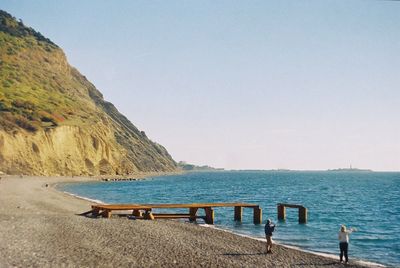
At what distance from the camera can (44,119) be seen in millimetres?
106875

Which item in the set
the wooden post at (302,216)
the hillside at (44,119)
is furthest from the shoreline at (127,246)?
the hillside at (44,119)

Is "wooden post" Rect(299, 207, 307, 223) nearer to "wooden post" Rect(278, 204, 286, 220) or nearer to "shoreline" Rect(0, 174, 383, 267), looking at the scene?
"wooden post" Rect(278, 204, 286, 220)

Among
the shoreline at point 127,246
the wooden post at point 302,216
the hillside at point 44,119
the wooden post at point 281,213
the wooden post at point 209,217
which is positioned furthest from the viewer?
the hillside at point 44,119

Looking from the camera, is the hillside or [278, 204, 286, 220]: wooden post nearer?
[278, 204, 286, 220]: wooden post

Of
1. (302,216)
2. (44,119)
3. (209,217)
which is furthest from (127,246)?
(44,119)

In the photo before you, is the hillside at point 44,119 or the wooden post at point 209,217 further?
the hillside at point 44,119

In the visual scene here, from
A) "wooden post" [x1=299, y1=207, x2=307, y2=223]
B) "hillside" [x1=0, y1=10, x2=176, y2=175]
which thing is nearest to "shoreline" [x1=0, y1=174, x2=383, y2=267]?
"wooden post" [x1=299, y1=207, x2=307, y2=223]

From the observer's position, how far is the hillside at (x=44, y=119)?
314 ft

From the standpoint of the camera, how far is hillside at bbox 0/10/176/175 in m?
95.8

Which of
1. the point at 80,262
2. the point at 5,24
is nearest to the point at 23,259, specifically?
the point at 80,262

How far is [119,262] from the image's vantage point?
646 inches

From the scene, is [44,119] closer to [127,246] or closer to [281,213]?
[281,213]

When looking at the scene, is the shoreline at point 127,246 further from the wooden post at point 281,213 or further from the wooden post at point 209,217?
the wooden post at point 281,213

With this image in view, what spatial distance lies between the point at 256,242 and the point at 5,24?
174214 millimetres
